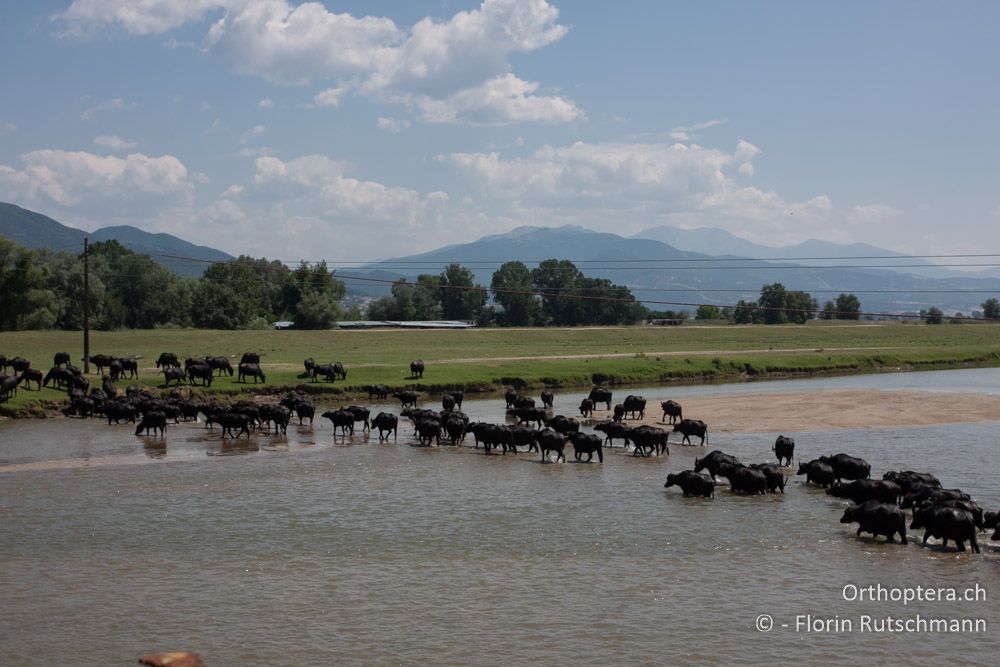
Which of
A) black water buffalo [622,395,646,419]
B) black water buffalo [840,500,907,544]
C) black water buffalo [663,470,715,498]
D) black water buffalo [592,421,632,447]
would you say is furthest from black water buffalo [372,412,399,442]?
black water buffalo [840,500,907,544]

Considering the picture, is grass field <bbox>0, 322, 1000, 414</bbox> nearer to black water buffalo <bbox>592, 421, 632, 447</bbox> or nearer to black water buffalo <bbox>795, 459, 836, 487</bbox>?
black water buffalo <bbox>592, 421, 632, 447</bbox>

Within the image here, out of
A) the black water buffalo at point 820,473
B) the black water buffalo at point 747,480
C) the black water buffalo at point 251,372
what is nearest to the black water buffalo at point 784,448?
the black water buffalo at point 820,473

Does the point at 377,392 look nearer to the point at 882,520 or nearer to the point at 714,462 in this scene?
the point at 714,462

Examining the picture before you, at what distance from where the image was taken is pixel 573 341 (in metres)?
87.1

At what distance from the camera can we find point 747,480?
22.1 m

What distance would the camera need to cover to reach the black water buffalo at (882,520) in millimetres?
17844

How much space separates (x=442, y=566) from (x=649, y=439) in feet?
40.9

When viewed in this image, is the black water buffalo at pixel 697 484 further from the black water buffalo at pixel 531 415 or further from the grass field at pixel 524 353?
the grass field at pixel 524 353

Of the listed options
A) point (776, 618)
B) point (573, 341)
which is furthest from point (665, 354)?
point (776, 618)

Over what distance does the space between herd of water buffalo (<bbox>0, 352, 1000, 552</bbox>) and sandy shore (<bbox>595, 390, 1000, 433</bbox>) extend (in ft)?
7.99

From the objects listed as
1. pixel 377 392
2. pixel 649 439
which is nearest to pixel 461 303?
pixel 377 392

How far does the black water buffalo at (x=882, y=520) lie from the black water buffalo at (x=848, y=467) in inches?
183

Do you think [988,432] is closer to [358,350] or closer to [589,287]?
[358,350]

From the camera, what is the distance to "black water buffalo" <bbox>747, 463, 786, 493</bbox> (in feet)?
72.8
